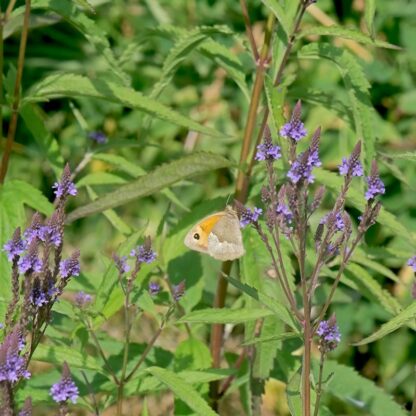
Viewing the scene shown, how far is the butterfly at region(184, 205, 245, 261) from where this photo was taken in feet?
9.63

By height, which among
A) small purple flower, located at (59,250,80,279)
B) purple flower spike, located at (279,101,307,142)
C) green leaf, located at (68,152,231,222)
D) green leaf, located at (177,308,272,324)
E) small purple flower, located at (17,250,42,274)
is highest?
green leaf, located at (68,152,231,222)

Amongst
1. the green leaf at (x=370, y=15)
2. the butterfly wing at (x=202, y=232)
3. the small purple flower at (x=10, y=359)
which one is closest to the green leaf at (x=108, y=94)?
the butterfly wing at (x=202, y=232)

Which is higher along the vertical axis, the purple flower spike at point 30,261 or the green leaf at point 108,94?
the green leaf at point 108,94

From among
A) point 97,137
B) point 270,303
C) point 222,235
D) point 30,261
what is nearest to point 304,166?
point 270,303

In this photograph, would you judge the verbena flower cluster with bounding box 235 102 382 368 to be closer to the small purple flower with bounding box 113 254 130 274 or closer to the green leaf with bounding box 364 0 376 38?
the small purple flower with bounding box 113 254 130 274

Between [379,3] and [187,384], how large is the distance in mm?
3504

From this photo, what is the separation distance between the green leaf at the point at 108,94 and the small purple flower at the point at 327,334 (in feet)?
2.91

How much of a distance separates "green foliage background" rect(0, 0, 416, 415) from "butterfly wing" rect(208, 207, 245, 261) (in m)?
0.24

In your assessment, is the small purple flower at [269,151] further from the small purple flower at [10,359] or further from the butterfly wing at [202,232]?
the small purple flower at [10,359]

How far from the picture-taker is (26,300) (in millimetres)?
2410

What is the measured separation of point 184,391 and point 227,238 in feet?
1.58

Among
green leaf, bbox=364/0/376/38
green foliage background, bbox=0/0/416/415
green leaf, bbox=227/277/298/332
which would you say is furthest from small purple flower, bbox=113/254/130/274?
green leaf, bbox=364/0/376/38

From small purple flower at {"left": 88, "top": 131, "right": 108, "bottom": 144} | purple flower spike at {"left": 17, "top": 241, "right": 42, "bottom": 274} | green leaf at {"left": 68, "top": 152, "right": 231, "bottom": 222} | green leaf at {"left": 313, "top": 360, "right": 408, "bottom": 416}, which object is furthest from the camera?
small purple flower at {"left": 88, "top": 131, "right": 108, "bottom": 144}

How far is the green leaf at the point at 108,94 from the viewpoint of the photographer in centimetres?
321
